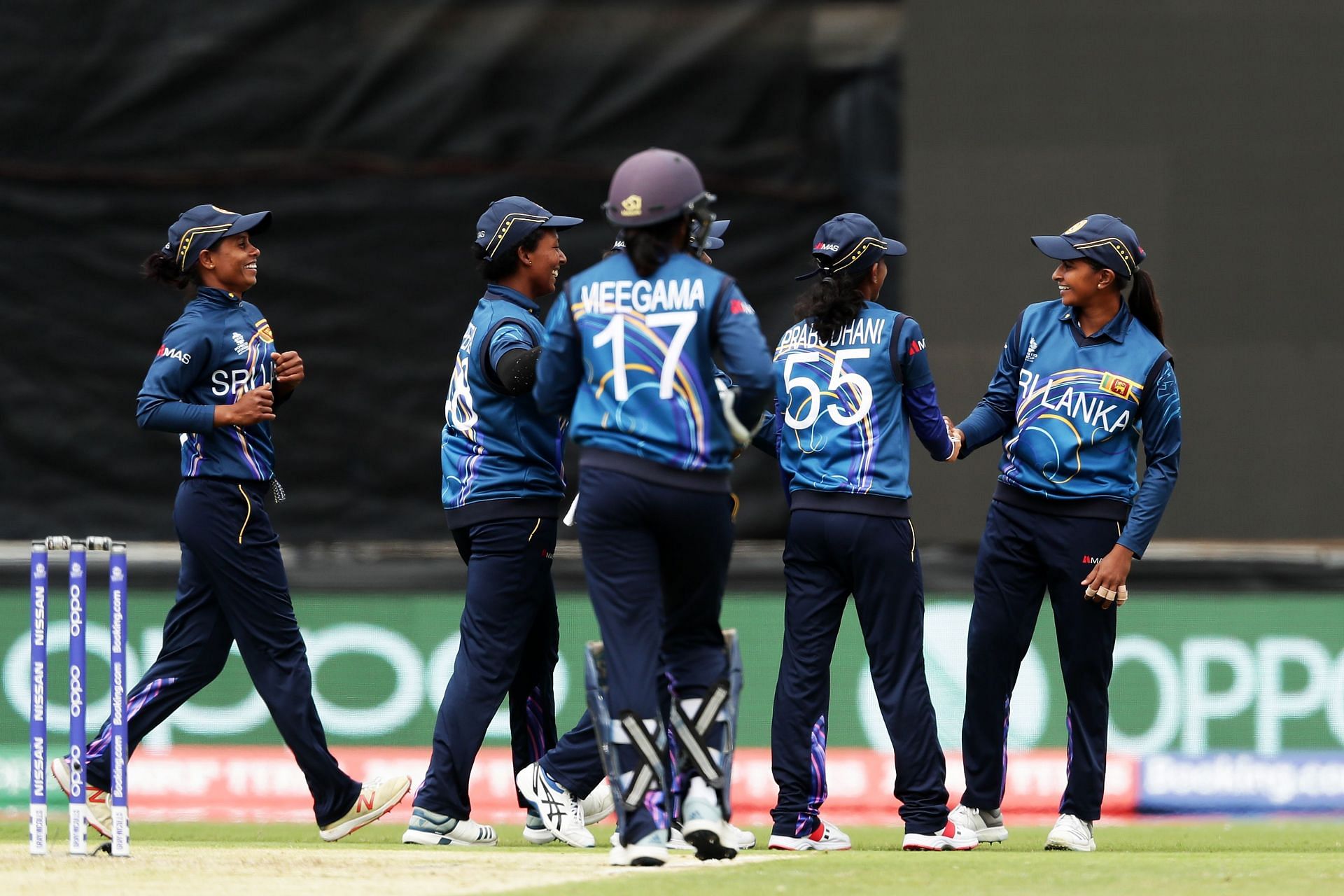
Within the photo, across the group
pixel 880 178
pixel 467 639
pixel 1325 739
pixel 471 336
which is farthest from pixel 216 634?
pixel 1325 739

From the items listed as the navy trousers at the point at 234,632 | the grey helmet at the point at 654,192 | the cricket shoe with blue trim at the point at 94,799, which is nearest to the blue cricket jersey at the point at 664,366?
the grey helmet at the point at 654,192

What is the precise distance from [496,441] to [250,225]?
1.07m

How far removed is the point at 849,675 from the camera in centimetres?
793

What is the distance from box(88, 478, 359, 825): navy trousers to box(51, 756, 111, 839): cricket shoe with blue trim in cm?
6

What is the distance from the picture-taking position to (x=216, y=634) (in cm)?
592

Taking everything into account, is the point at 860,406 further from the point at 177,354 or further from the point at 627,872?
the point at 177,354

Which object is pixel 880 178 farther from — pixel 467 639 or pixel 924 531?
pixel 467 639

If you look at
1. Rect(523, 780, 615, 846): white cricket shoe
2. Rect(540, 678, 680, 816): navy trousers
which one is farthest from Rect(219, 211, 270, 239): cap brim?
Rect(523, 780, 615, 846): white cricket shoe

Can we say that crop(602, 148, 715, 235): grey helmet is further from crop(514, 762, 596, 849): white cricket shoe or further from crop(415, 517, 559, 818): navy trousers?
crop(514, 762, 596, 849): white cricket shoe

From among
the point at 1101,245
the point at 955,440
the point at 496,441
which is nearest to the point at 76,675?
the point at 496,441

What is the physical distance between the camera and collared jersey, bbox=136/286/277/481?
18.6 feet

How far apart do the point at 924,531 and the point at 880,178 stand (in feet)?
5.11

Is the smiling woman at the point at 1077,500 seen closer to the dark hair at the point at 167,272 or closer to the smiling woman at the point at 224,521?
the smiling woman at the point at 224,521

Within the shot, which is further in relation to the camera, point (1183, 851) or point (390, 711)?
point (390, 711)
